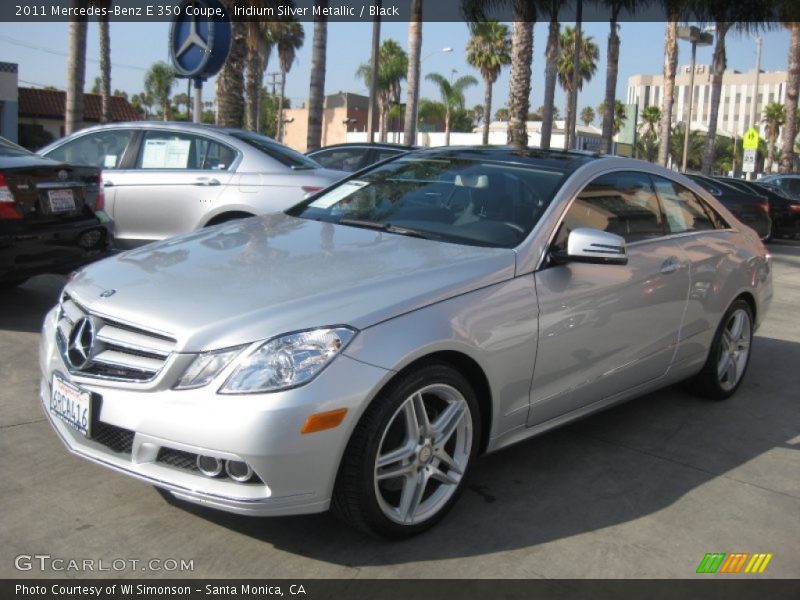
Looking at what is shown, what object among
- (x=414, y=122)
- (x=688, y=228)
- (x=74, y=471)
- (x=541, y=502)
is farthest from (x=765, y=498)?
(x=414, y=122)

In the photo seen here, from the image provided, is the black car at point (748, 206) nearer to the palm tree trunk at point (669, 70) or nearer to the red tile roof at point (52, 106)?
the palm tree trunk at point (669, 70)

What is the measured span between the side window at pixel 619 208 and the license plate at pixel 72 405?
221 centimetres

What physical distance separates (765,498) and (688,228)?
1.74m

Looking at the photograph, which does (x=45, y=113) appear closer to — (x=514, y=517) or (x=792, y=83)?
(x=792, y=83)

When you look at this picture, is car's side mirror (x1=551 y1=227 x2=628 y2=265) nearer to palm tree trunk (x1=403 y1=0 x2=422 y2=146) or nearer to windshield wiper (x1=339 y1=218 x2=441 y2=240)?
windshield wiper (x1=339 y1=218 x2=441 y2=240)

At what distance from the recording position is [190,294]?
327cm

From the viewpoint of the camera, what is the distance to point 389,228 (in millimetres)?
4203

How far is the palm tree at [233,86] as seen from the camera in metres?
14.9

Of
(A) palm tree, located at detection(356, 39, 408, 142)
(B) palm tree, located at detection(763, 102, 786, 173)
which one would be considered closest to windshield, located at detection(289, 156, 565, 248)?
(A) palm tree, located at detection(356, 39, 408, 142)

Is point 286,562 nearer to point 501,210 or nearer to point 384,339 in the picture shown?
point 384,339

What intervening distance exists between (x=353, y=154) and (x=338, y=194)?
24.0ft

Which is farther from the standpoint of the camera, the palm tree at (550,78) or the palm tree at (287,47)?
the palm tree at (287,47)

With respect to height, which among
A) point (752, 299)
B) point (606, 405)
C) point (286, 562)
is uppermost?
point (752, 299)

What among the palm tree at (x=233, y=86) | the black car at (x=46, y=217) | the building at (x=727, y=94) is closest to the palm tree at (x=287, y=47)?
the palm tree at (x=233, y=86)
